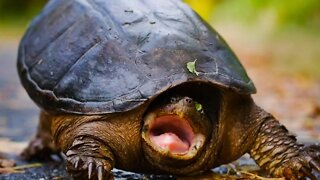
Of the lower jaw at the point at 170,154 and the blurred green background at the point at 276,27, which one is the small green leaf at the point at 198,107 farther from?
the blurred green background at the point at 276,27

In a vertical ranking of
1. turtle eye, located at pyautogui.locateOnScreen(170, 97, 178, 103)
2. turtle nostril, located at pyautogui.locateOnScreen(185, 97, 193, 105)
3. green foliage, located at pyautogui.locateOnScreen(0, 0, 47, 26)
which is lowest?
green foliage, located at pyautogui.locateOnScreen(0, 0, 47, 26)

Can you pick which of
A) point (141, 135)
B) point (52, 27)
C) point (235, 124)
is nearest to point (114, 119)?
point (141, 135)

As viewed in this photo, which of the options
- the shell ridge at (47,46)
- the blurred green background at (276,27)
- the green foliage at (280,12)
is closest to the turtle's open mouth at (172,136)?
the shell ridge at (47,46)

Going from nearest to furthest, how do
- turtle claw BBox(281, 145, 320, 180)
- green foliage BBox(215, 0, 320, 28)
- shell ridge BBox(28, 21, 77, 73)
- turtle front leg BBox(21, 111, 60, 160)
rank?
turtle claw BBox(281, 145, 320, 180)
shell ridge BBox(28, 21, 77, 73)
turtle front leg BBox(21, 111, 60, 160)
green foliage BBox(215, 0, 320, 28)

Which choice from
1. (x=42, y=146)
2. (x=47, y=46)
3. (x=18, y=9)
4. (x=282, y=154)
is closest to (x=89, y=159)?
(x=282, y=154)

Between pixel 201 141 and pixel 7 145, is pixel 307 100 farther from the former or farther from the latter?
pixel 201 141

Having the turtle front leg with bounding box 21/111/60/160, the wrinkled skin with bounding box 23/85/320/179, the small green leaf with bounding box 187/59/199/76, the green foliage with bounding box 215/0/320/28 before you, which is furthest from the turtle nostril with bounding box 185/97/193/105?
the green foliage with bounding box 215/0/320/28

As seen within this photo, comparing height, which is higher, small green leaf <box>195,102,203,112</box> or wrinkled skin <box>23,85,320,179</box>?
small green leaf <box>195,102,203,112</box>

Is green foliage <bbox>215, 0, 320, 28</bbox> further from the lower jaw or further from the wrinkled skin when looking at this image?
the lower jaw

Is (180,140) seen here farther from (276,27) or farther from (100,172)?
(276,27)
